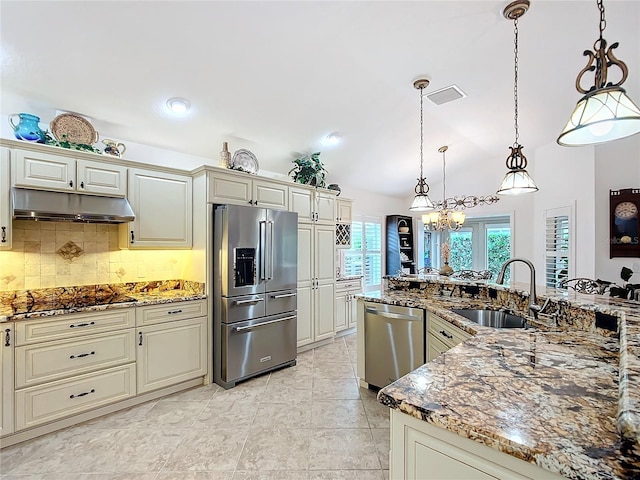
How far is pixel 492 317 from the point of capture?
93.4 inches

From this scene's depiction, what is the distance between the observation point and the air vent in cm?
325

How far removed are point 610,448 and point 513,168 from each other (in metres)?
2.00

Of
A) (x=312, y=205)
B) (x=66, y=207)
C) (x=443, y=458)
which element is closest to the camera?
(x=443, y=458)

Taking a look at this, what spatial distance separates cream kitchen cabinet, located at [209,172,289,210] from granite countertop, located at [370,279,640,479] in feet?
8.29

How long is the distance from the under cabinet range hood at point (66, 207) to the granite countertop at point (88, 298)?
0.66 meters

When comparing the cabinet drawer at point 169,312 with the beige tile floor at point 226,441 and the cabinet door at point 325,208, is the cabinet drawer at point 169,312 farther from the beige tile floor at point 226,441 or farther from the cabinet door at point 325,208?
the cabinet door at point 325,208

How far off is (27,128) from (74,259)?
114 centimetres

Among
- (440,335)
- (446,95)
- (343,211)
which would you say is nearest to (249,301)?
(440,335)

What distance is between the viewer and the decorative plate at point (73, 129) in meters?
2.56

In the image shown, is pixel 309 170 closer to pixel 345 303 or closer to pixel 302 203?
pixel 302 203

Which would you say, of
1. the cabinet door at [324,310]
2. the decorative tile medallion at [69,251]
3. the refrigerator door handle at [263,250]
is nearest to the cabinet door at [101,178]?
the decorative tile medallion at [69,251]

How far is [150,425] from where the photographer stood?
7.80ft

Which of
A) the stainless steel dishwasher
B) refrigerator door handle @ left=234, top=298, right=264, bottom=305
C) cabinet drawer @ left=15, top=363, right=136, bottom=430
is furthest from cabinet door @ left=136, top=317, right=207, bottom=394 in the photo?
the stainless steel dishwasher

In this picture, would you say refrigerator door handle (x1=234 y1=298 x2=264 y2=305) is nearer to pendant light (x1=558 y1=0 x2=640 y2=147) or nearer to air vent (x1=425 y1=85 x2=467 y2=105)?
pendant light (x1=558 y1=0 x2=640 y2=147)
